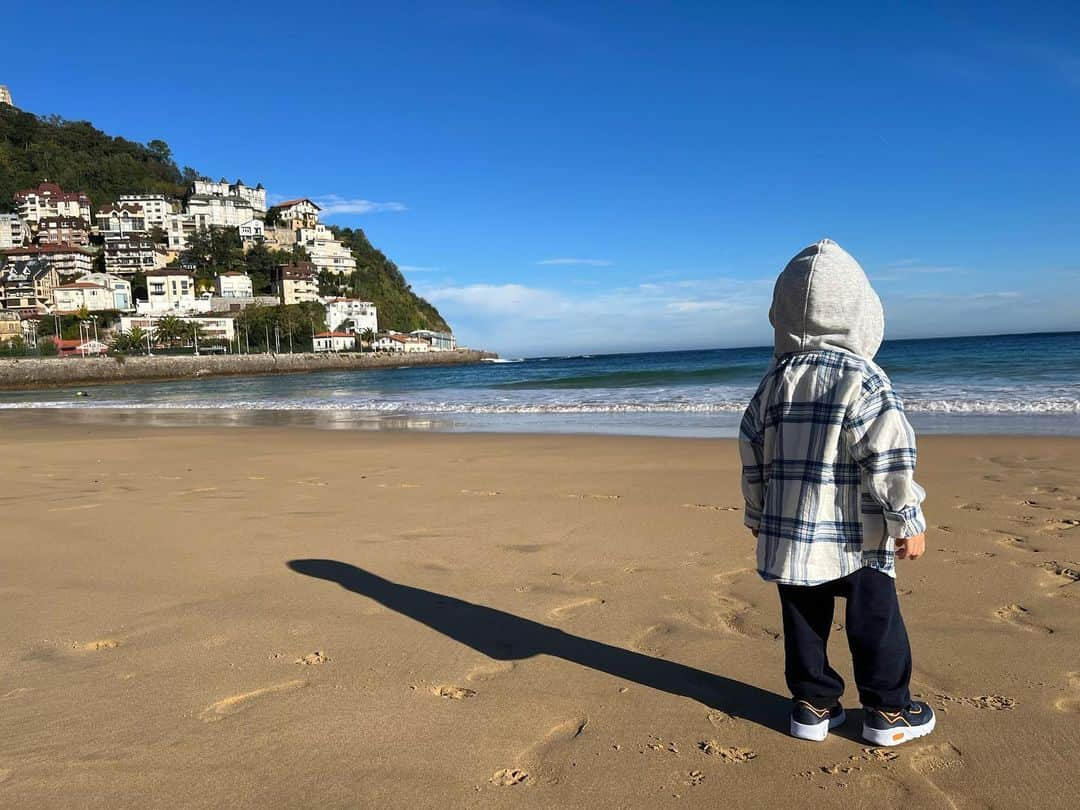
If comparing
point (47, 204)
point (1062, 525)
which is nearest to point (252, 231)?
point (47, 204)

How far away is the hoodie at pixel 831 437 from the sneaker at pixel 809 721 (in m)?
0.42

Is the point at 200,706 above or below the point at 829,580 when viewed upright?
below

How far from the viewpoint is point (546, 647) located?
2.98 meters

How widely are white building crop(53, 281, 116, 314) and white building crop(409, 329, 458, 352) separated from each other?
40.6 metres

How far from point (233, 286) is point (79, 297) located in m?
18.9

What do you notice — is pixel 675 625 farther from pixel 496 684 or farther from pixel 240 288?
pixel 240 288

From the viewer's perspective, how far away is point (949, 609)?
3244 mm

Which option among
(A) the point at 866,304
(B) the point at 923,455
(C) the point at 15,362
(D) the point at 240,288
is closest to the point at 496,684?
(A) the point at 866,304

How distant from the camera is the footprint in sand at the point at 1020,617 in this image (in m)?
2.99

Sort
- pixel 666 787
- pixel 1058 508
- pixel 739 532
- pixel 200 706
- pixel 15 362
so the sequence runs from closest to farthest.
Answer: pixel 666 787 → pixel 200 706 → pixel 739 532 → pixel 1058 508 → pixel 15 362

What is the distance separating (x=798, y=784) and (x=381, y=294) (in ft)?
408

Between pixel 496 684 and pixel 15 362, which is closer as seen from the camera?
pixel 496 684

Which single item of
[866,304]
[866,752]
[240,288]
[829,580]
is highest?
[240,288]

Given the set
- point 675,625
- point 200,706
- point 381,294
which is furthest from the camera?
point 381,294
